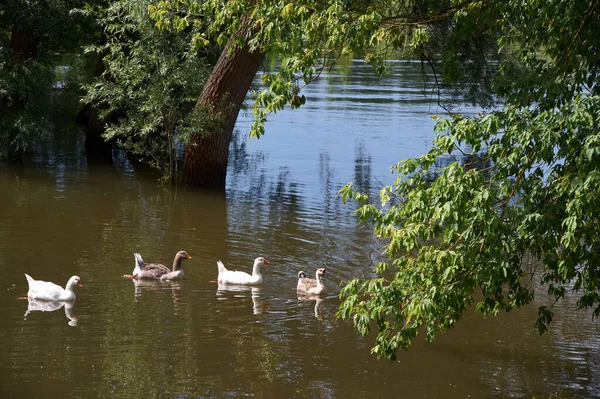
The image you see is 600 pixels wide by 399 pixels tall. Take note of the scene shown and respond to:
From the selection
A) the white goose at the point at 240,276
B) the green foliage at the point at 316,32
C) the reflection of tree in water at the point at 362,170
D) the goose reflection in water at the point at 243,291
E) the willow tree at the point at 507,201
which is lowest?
the goose reflection in water at the point at 243,291

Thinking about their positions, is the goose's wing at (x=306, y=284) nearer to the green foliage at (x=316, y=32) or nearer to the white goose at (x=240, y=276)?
the white goose at (x=240, y=276)

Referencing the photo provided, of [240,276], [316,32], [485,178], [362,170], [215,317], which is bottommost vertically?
[215,317]

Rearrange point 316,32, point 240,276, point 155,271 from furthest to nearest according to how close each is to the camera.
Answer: point 155,271 → point 240,276 → point 316,32

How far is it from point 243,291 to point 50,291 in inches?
121

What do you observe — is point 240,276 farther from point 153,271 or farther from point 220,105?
point 220,105

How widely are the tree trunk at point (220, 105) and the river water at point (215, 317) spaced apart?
825 millimetres

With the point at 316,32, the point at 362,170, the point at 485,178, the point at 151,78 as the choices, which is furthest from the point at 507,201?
the point at 362,170

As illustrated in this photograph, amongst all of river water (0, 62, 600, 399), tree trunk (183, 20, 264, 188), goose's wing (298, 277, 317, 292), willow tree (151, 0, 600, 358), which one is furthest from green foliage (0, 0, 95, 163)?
willow tree (151, 0, 600, 358)

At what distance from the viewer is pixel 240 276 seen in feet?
50.7

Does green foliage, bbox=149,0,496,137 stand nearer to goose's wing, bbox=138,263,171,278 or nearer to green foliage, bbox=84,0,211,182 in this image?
goose's wing, bbox=138,263,171,278

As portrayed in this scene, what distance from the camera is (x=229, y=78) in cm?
2378

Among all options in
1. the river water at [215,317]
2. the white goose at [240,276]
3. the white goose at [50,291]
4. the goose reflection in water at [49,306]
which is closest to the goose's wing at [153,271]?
the river water at [215,317]

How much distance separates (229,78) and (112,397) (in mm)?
14256

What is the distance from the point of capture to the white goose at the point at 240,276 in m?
15.4
